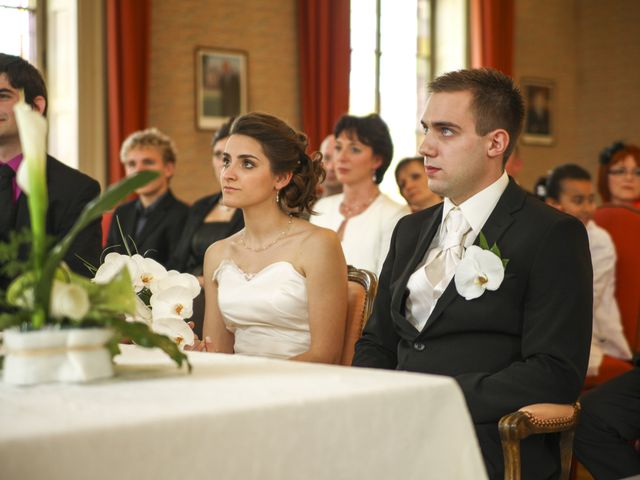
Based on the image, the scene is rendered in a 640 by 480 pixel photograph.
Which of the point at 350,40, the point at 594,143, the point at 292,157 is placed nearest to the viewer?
the point at 292,157

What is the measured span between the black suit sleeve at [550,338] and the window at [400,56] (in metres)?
7.38

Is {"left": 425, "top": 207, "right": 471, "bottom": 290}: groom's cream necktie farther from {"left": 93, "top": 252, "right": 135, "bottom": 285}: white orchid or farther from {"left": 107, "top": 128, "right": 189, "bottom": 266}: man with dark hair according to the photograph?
{"left": 107, "top": 128, "right": 189, "bottom": 266}: man with dark hair

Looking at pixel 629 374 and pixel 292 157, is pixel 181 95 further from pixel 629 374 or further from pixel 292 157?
pixel 629 374

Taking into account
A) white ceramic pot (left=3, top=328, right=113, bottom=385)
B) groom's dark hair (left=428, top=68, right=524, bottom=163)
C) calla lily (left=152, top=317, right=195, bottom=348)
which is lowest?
calla lily (left=152, top=317, right=195, bottom=348)

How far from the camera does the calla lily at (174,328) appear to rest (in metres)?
2.42

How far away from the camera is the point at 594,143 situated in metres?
11.8

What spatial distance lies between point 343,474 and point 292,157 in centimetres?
208

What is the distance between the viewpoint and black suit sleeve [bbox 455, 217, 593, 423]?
2.47 meters

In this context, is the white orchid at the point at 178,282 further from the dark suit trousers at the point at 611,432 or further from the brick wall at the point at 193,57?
the brick wall at the point at 193,57

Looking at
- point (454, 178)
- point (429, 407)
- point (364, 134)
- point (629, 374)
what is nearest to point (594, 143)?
point (364, 134)

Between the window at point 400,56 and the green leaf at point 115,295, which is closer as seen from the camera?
the green leaf at point 115,295

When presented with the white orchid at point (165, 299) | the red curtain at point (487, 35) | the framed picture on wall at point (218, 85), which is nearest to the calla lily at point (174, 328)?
the white orchid at point (165, 299)

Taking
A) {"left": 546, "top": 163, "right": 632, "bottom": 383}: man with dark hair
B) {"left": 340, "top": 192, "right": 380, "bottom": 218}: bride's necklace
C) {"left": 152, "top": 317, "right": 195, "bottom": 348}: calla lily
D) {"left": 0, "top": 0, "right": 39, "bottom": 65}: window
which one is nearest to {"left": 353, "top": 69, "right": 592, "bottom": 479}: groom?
{"left": 152, "top": 317, "right": 195, "bottom": 348}: calla lily

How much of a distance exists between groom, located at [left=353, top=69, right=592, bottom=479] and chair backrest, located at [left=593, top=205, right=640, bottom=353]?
2130 mm
